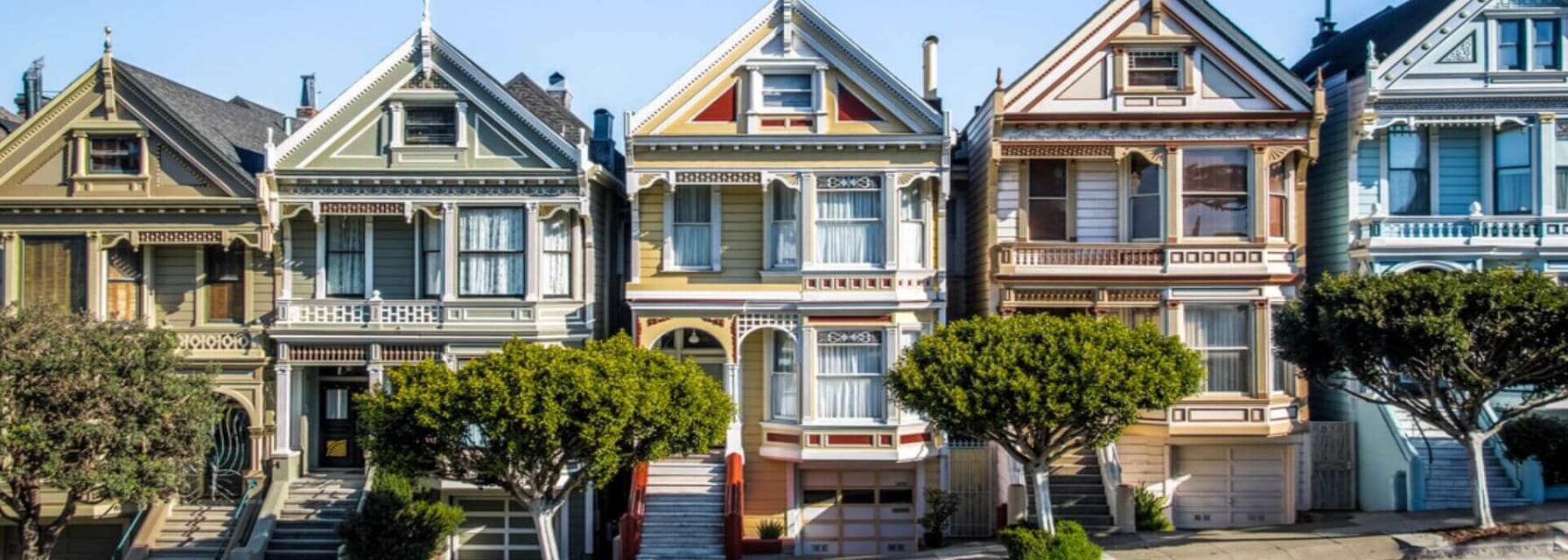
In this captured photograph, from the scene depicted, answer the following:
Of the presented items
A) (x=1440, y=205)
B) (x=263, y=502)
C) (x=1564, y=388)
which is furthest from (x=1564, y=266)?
(x=263, y=502)

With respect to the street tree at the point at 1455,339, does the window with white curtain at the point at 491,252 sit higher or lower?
higher

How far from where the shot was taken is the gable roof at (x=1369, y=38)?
25.1 meters

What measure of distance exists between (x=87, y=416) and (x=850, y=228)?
48.0 ft

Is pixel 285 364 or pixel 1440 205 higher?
pixel 1440 205

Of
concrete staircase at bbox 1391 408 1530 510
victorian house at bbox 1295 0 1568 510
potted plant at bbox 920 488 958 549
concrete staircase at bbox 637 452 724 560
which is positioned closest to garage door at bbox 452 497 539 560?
concrete staircase at bbox 637 452 724 560

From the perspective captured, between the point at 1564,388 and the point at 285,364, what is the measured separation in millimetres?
24188

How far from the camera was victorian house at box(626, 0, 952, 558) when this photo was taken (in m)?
24.4

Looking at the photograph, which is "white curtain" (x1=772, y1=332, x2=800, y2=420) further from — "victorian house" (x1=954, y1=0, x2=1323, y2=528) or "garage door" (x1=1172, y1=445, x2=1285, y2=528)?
"garage door" (x1=1172, y1=445, x2=1285, y2=528)

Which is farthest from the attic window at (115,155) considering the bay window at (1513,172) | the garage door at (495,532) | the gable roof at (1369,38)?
the bay window at (1513,172)

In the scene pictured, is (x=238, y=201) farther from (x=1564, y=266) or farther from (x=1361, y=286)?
(x=1564, y=266)

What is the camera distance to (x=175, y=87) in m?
26.4

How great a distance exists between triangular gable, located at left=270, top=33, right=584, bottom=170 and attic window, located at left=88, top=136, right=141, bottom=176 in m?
3.24

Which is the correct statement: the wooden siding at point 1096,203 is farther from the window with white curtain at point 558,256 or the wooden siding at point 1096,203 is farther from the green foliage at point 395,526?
the green foliage at point 395,526

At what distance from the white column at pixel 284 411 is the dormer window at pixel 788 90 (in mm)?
11610
